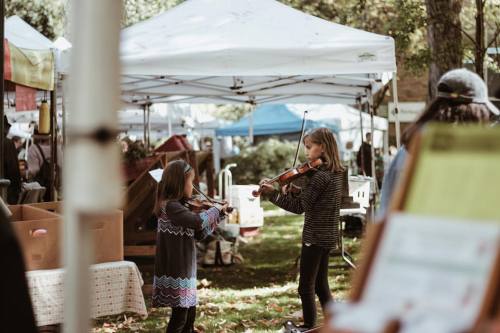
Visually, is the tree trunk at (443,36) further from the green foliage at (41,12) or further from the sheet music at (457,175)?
the green foliage at (41,12)

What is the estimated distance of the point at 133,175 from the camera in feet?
32.3

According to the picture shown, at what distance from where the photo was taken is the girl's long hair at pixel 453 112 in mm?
3537

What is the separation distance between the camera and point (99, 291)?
5.27 metres

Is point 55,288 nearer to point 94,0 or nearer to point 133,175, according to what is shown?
point 94,0

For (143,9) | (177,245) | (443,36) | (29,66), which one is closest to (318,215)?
(177,245)

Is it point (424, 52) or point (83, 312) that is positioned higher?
point (424, 52)

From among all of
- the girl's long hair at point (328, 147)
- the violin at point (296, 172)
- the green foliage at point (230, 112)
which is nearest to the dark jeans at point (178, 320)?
the violin at point (296, 172)

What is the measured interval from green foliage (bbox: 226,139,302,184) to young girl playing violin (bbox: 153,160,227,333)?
73.6ft

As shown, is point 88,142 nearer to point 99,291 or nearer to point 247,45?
point 99,291

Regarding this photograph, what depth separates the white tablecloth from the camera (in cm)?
500

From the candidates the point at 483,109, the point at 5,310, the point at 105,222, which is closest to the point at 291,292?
the point at 105,222

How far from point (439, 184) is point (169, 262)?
445cm

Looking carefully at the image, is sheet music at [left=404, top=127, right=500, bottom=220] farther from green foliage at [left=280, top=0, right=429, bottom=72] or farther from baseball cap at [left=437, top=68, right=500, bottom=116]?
green foliage at [left=280, top=0, right=429, bottom=72]

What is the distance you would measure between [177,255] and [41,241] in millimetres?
1341
